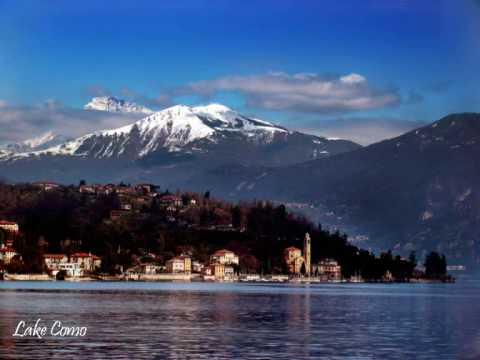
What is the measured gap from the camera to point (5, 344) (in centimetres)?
5256

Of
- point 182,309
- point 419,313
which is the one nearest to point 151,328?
point 182,309

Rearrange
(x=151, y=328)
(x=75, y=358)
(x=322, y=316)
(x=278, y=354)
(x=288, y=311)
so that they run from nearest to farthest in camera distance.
→ (x=75, y=358), (x=278, y=354), (x=151, y=328), (x=322, y=316), (x=288, y=311)

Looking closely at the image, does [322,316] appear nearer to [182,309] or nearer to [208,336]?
[182,309]

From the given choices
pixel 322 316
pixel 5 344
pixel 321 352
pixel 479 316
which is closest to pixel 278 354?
pixel 321 352

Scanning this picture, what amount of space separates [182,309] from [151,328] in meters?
22.5

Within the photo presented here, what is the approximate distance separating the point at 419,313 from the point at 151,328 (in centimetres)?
2810

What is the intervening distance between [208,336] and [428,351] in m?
11.2

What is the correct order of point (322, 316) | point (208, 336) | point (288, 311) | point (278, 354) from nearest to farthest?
point (278, 354), point (208, 336), point (322, 316), point (288, 311)

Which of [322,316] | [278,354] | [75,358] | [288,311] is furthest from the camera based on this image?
[288,311]

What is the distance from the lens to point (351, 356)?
50781mm

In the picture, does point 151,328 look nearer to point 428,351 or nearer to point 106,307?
point 428,351

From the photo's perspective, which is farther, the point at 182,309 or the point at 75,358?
the point at 182,309

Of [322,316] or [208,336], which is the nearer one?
[208,336]

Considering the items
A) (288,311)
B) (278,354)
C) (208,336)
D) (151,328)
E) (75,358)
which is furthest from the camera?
(288,311)
